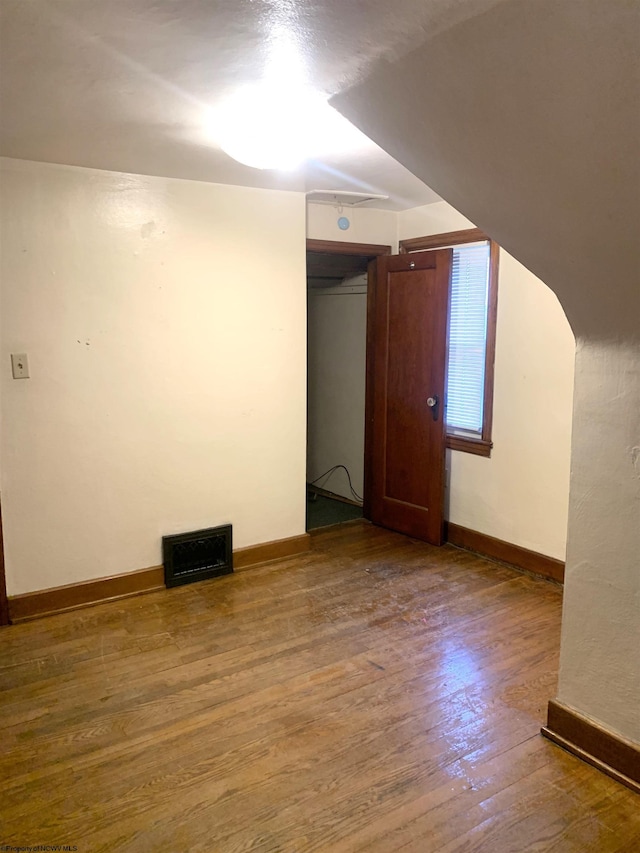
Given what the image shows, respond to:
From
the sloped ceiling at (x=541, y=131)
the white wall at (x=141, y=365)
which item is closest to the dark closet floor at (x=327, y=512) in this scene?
the white wall at (x=141, y=365)

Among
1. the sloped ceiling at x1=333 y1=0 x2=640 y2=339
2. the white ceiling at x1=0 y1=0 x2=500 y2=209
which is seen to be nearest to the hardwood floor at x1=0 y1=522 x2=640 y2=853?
the sloped ceiling at x1=333 y1=0 x2=640 y2=339

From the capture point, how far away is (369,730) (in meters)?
2.22

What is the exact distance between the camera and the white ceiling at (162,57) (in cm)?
148

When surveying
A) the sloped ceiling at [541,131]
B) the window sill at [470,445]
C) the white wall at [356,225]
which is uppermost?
the white wall at [356,225]

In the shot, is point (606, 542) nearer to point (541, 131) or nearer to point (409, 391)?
point (541, 131)

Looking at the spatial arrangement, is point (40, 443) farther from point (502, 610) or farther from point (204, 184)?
point (502, 610)

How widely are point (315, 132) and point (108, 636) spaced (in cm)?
249

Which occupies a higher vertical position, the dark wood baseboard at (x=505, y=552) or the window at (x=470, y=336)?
the window at (x=470, y=336)

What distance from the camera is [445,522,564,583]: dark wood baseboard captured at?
3.49 metres

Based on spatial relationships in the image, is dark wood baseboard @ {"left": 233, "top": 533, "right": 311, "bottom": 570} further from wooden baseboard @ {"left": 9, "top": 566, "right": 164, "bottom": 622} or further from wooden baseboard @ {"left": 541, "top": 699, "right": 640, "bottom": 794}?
wooden baseboard @ {"left": 541, "top": 699, "right": 640, "bottom": 794}

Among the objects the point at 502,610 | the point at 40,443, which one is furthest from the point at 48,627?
the point at 502,610

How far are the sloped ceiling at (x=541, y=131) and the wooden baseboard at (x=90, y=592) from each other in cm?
256

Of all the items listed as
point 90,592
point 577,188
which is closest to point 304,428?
point 90,592

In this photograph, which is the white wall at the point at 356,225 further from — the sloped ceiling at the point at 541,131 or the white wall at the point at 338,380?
the sloped ceiling at the point at 541,131
